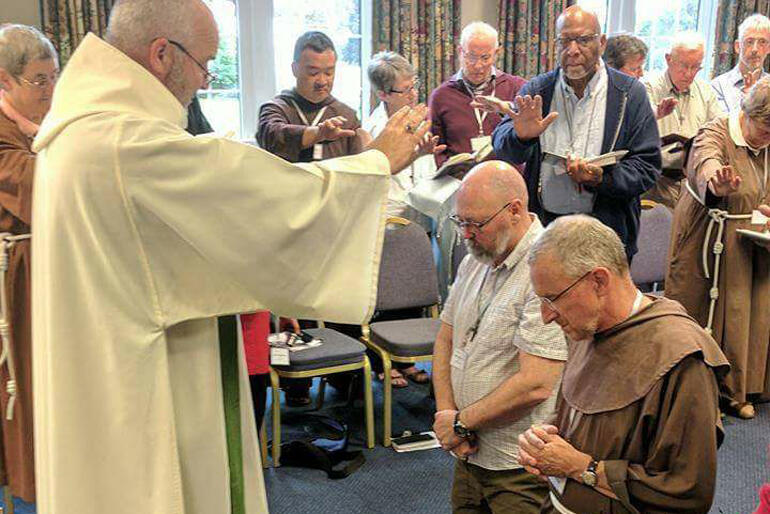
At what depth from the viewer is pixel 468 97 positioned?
436 centimetres

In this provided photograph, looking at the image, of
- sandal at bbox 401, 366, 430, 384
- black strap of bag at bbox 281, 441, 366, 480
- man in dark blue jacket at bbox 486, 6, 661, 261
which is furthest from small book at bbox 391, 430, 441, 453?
man in dark blue jacket at bbox 486, 6, 661, 261

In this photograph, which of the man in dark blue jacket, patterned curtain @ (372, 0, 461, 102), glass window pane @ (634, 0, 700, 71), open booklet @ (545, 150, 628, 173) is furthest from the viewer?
glass window pane @ (634, 0, 700, 71)

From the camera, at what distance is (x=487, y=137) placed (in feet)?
13.5

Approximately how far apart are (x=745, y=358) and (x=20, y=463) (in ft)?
10.8

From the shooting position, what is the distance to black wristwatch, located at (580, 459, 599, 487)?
1.64m

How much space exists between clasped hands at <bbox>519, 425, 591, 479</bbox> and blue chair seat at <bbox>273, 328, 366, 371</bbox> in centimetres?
176

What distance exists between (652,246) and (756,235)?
2.95 feet

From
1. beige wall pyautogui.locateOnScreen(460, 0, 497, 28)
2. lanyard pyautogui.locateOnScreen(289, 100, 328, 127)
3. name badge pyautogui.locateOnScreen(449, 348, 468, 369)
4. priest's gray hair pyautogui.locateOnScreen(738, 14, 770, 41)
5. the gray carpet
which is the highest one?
beige wall pyautogui.locateOnScreen(460, 0, 497, 28)

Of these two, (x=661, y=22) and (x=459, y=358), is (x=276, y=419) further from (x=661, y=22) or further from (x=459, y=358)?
(x=661, y=22)

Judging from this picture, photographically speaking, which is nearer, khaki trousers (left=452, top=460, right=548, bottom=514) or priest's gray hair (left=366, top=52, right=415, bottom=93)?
khaki trousers (left=452, top=460, right=548, bottom=514)

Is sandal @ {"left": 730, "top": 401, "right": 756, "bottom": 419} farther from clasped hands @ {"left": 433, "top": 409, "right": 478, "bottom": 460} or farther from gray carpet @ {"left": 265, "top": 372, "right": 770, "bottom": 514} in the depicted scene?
clasped hands @ {"left": 433, "top": 409, "right": 478, "bottom": 460}

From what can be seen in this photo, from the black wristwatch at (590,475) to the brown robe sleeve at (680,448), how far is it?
54mm

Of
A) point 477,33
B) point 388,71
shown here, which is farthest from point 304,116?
point 477,33

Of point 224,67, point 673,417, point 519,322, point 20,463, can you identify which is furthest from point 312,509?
point 224,67
